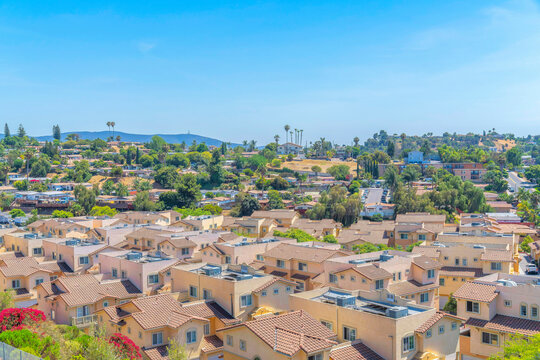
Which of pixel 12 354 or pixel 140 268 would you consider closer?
pixel 12 354

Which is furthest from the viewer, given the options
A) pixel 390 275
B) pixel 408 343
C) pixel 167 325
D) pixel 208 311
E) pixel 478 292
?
pixel 390 275

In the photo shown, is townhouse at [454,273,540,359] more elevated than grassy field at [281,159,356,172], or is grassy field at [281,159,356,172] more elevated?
grassy field at [281,159,356,172]

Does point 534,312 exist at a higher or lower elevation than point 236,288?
lower

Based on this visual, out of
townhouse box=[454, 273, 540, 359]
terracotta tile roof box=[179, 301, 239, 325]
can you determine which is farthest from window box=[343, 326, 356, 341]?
townhouse box=[454, 273, 540, 359]

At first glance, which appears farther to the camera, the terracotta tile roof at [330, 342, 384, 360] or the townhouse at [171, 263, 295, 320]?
the townhouse at [171, 263, 295, 320]

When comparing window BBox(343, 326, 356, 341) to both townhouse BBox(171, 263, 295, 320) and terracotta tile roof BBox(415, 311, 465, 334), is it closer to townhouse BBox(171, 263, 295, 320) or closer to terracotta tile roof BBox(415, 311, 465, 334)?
terracotta tile roof BBox(415, 311, 465, 334)

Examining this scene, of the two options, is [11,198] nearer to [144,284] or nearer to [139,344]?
[144,284]

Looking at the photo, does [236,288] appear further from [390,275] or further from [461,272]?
[461,272]

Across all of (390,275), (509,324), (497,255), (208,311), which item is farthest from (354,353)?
(497,255)
